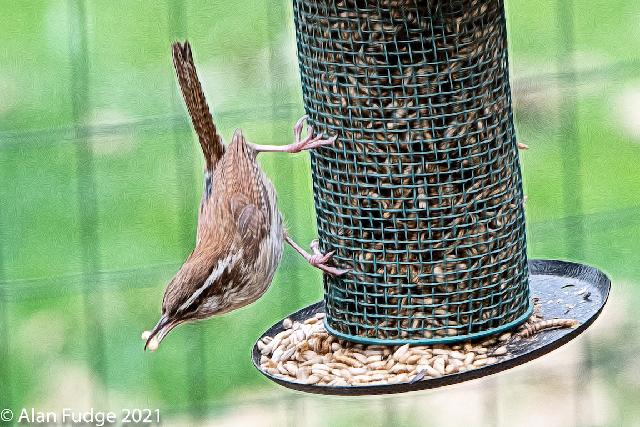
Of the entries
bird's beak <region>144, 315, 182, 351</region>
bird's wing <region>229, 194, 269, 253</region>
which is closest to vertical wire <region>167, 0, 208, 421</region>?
bird's wing <region>229, 194, 269, 253</region>

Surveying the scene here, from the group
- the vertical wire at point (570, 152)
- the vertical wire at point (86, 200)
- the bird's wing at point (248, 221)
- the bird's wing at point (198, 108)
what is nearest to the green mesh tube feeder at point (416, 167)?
the bird's wing at point (248, 221)

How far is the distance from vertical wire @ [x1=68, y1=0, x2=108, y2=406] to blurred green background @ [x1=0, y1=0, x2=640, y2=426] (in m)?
0.01

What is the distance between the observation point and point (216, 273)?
5043 mm

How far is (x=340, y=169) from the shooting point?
192 inches

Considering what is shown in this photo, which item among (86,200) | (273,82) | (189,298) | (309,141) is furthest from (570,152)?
(189,298)

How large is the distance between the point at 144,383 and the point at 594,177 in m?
2.93

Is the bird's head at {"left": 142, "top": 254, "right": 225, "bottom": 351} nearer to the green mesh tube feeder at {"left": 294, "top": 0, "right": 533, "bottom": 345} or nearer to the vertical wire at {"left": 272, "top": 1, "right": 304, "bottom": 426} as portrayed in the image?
the green mesh tube feeder at {"left": 294, "top": 0, "right": 533, "bottom": 345}

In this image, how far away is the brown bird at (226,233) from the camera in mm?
4914

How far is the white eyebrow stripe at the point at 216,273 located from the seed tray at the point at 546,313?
0.93ft

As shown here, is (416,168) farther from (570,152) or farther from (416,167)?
(570,152)

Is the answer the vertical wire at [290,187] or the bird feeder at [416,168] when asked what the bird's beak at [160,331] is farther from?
the vertical wire at [290,187]

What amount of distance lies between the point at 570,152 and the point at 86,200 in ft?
8.99

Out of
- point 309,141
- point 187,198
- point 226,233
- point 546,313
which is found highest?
point 309,141

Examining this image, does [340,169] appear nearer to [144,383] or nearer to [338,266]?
[338,266]
